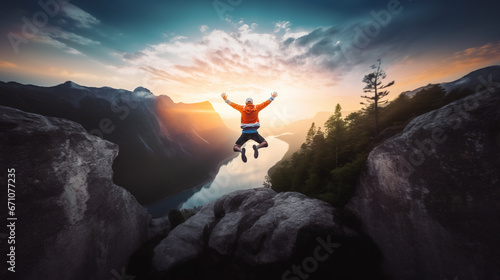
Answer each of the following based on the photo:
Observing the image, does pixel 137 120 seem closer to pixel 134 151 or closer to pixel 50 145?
pixel 134 151

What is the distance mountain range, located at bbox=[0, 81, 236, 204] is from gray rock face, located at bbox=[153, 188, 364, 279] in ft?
149

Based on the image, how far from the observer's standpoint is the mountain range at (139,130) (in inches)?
2191

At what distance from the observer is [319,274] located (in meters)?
7.40

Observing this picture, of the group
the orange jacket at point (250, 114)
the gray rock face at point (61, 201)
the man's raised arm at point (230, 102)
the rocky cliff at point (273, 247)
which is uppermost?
the man's raised arm at point (230, 102)

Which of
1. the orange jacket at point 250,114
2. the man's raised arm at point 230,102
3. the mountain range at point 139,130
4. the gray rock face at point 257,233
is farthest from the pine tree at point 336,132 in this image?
the mountain range at point 139,130

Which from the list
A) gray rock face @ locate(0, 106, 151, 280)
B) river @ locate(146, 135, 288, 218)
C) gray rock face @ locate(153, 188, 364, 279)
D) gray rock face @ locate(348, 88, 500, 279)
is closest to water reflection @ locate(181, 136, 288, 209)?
river @ locate(146, 135, 288, 218)

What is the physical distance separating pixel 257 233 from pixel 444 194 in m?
7.79

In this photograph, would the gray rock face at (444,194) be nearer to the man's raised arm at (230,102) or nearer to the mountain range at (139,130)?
the man's raised arm at (230,102)

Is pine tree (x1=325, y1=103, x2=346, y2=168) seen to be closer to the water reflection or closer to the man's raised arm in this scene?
the man's raised arm

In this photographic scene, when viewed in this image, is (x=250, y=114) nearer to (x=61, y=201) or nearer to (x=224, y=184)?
(x=61, y=201)

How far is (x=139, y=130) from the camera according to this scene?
270ft

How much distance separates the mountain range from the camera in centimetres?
5566

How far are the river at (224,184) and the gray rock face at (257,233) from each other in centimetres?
4238

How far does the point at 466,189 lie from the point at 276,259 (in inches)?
300
